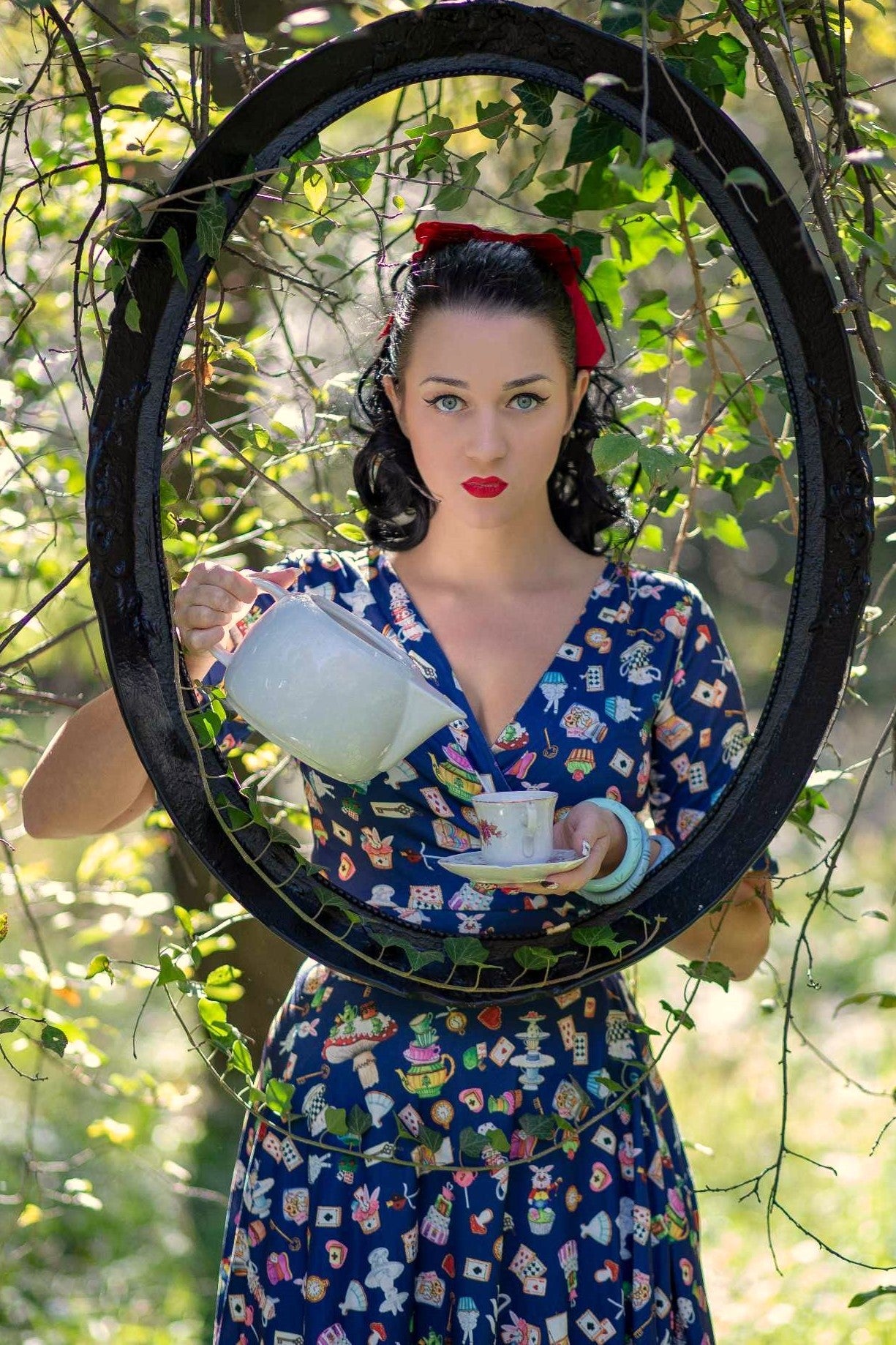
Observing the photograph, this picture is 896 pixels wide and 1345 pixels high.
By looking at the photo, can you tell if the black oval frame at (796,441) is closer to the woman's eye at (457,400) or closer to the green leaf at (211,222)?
the green leaf at (211,222)

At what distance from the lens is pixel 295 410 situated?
1.90 m

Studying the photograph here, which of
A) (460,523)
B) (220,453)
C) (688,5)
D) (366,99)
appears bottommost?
(460,523)

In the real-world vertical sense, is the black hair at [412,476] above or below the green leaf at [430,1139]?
above

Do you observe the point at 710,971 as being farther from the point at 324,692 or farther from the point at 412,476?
the point at 412,476

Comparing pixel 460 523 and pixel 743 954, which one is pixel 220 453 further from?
pixel 743 954

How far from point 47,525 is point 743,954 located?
→ 1.26 metres

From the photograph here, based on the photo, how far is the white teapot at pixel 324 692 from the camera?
1.07 meters

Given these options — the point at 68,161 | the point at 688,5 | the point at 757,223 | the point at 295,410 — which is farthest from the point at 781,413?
the point at 757,223

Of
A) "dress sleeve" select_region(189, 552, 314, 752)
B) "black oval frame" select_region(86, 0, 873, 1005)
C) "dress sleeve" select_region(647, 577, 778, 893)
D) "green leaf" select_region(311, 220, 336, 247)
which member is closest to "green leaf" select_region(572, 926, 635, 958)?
"black oval frame" select_region(86, 0, 873, 1005)

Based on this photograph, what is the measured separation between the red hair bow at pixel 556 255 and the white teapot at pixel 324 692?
0.37 metres

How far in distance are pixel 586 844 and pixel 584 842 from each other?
1cm

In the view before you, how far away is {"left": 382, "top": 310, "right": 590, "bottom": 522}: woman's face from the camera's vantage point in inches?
46.5

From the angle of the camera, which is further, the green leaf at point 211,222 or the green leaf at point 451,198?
the green leaf at point 451,198

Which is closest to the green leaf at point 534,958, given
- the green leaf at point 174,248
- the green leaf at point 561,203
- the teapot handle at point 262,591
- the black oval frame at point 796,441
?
the black oval frame at point 796,441
